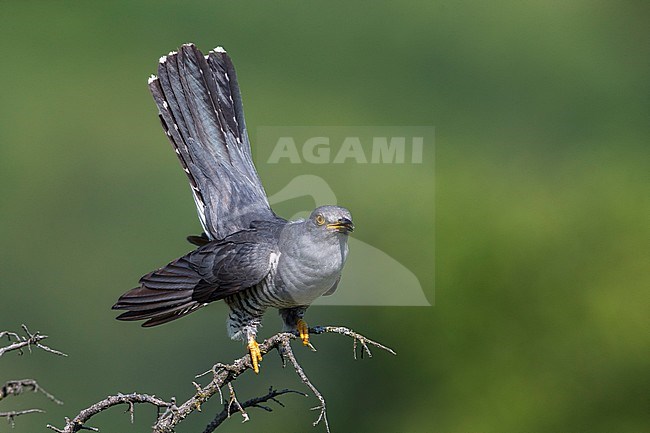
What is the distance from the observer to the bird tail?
2.32 meters

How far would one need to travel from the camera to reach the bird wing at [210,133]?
2.77m

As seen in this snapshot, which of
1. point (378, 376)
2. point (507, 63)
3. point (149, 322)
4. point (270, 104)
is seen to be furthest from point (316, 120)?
point (149, 322)

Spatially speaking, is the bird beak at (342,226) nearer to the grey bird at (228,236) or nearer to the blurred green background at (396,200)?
the grey bird at (228,236)

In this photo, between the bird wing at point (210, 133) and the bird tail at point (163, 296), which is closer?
the bird tail at point (163, 296)

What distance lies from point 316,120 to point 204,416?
315 centimetres

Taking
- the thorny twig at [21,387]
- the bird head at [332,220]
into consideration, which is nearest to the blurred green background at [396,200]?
the bird head at [332,220]

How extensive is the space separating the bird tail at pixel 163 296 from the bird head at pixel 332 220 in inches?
15.5

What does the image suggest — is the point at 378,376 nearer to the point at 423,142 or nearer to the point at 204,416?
the point at 204,416

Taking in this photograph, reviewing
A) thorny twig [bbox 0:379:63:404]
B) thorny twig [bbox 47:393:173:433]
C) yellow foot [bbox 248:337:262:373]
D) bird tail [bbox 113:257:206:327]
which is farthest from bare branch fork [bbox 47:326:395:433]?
bird tail [bbox 113:257:206:327]

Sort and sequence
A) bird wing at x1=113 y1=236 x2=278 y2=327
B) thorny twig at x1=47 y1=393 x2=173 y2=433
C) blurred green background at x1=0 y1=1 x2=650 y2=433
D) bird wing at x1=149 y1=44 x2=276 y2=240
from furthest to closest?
blurred green background at x1=0 y1=1 x2=650 y2=433 < bird wing at x1=149 y1=44 x2=276 y2=240 < bird wing at x1=113 y1=236 x2=278 y2=327 < thorny twig at x1=47 y1=393 x2=173 y2=433

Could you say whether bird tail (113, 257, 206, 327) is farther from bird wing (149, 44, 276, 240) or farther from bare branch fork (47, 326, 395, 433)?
bare branch fork (47, 326, 395, 433)

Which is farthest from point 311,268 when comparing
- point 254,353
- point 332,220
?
point 254,353

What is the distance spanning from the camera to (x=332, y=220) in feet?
7.41

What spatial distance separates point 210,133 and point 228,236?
0.47 m
